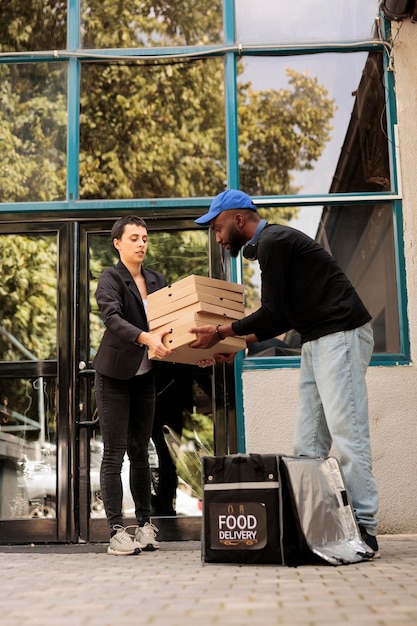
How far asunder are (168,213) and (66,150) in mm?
904

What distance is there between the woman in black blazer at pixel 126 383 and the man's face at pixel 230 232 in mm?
655

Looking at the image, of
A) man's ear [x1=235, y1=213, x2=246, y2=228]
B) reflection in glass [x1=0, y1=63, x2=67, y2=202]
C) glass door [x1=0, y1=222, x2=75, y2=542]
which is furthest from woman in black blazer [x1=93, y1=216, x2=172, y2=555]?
reflection in glass [x1=0, y1=63, x2=67, y2=202]

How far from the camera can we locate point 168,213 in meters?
6.38

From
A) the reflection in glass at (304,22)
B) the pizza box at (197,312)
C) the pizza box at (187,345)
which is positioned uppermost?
the reflection in glass at (304,22)

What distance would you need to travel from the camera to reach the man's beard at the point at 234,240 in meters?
4.77

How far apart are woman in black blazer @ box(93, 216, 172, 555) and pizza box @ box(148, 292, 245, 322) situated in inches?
5.3

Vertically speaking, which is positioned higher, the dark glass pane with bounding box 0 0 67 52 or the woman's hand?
the dark glass pane with bounding box 0 0 67 52

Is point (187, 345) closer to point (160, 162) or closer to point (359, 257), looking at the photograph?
Answer: point (359, 257)

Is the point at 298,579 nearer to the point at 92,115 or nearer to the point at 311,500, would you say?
the point at 311,500

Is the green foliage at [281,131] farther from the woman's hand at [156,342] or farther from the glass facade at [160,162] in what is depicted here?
the woman's hand at [156,342]

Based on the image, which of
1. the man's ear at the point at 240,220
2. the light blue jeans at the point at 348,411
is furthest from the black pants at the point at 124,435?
the man's ear at the point at 240,220

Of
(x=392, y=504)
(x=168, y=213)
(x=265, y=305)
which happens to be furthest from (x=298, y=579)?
(x=168, y=213)

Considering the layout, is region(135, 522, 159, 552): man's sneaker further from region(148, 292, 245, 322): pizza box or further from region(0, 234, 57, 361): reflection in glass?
region(0, 234, 57, 361): reflection in glass

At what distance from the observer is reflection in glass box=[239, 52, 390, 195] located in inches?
255
